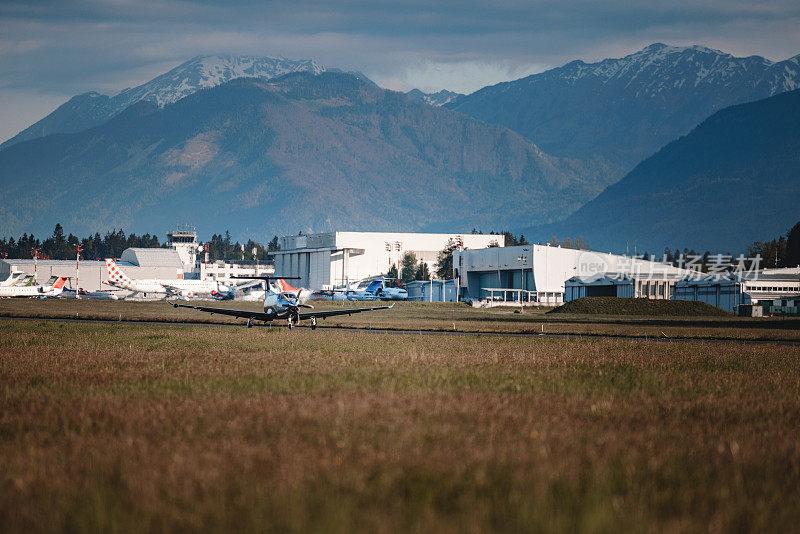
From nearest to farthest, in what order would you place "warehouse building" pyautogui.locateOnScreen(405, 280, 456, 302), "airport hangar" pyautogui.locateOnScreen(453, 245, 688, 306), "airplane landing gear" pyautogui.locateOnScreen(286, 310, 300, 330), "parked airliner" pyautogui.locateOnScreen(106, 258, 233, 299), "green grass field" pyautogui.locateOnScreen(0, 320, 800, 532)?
"green grass field" pyautogui.locateOnScreen(0, 320, 800, 532), "airplane landing gear" pyautogui.locateOnScreen(286, 310, 300, 330), "airport hangar" pyautogui.locateOnScreen(453, 245, 688, 306), "parked airliner" pyautogui.locateOnScreen(106, 258, 233, 299), "warehouse building" pyautogui.locateOnScreen(405, 280, 456, 302)

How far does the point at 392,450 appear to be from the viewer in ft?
33.0

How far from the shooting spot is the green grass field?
299 inches

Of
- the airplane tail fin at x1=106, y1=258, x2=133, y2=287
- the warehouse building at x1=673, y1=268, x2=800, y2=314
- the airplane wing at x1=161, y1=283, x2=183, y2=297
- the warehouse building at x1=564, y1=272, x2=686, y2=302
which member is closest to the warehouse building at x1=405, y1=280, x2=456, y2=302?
the warehouse building at x1=564, y1=272, x2=686, y2=302

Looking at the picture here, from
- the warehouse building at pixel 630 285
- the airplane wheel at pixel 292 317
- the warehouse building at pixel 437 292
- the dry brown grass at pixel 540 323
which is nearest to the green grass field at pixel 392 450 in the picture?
the airplane wheel at pixel 292 317

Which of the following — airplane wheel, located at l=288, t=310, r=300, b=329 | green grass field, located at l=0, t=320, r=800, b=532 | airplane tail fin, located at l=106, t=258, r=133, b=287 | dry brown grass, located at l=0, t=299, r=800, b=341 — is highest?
airplane tail fin, located at l=106, t=258, r=133, b=287

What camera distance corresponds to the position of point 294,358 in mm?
23766

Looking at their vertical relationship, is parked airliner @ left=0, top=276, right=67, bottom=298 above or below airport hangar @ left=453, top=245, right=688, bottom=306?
below

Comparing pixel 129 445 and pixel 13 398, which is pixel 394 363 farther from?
pixel 129 445

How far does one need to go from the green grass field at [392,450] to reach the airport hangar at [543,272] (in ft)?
387

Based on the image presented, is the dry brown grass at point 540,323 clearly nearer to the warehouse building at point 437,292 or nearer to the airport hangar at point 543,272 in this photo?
the airport hangar at point 543,272

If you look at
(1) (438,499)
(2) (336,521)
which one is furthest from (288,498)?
(1) (438,499)

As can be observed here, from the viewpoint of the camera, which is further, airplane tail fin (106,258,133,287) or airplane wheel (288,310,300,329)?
airplane tail fin (106,258,133,287)

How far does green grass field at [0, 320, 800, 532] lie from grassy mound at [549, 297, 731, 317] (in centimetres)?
7564

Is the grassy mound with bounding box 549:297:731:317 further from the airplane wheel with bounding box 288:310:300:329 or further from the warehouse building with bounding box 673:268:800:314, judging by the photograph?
the airplane wheel with bounding box 288:310:300:329
